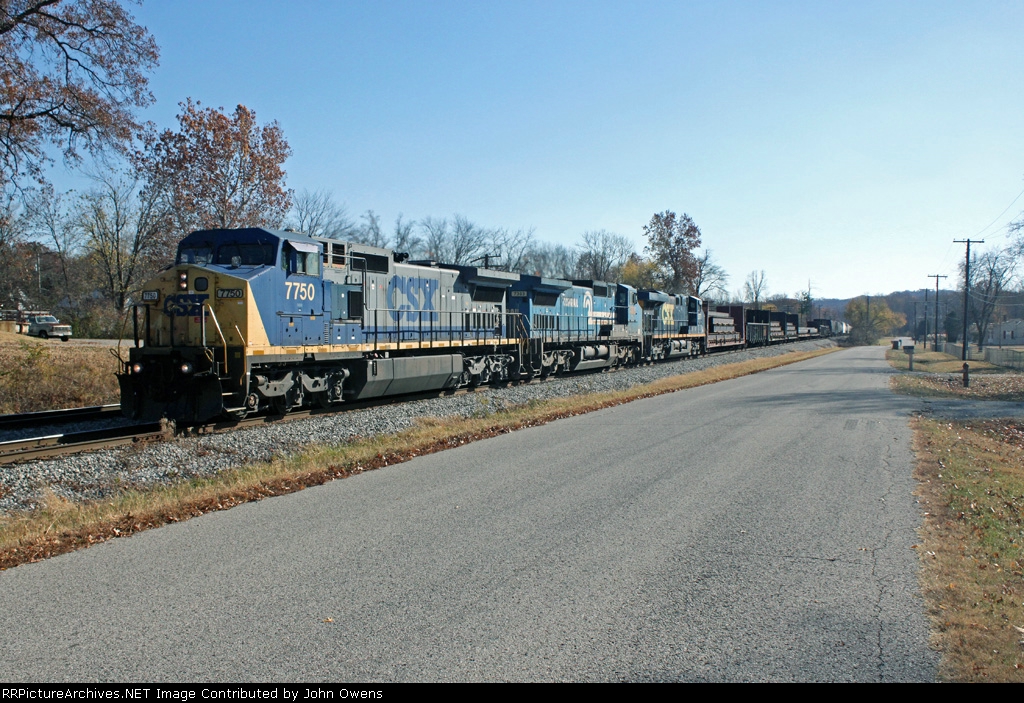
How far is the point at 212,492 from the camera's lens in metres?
7.98

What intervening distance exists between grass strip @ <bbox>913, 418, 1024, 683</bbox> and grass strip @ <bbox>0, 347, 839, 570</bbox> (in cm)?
661

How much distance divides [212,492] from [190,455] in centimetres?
281

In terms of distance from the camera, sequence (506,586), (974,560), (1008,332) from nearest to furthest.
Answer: (506,586) < (974,560) < (1008,332)

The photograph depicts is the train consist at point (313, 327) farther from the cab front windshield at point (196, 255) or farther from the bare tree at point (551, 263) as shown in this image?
the bare tree at point (551, 263)

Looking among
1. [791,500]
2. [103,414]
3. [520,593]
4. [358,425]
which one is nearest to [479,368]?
[358,425]

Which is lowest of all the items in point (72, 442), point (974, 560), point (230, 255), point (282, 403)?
point (974, 560)

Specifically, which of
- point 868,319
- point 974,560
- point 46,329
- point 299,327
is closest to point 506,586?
point 974,560

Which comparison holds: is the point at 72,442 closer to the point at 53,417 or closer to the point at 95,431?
the point at 95,431

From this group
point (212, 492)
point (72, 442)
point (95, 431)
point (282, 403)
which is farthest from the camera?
point (282, 403)

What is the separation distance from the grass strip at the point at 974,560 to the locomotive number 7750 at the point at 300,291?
11096 millimetres

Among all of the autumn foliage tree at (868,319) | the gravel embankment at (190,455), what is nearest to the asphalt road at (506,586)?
the gravel embankment at (190,455)

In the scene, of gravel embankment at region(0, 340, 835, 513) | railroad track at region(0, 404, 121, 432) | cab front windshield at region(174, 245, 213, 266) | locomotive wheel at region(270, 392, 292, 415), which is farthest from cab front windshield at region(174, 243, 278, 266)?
railroad track at region(0, 404, 121, 432)

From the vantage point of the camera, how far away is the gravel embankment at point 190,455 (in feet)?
28.6

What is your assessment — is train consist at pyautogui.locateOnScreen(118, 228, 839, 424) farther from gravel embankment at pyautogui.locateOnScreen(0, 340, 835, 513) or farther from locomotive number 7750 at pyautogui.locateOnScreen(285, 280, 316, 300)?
gravel embankment at pyautogui.locateOnScreen(0, 340, 835, 513)
